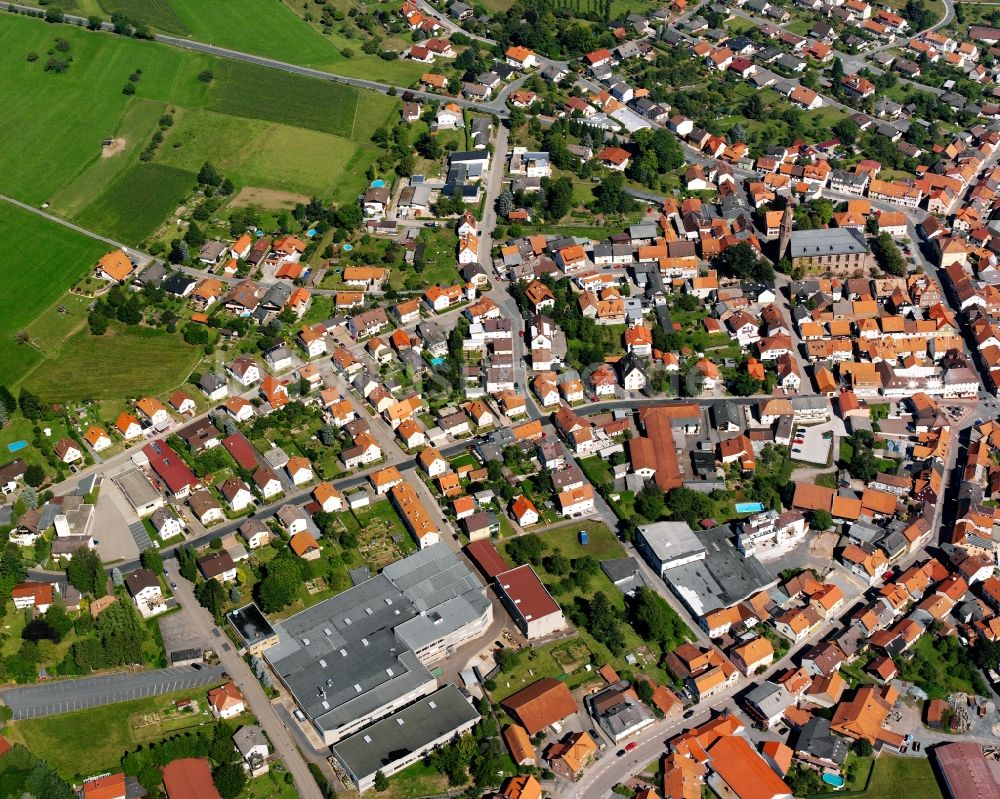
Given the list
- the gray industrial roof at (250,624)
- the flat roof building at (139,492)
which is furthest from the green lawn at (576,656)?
the flat roof building at (139,492)

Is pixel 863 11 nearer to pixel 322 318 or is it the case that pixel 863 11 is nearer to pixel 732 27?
pixel 732 27

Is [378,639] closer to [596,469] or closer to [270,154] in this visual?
[596,469]

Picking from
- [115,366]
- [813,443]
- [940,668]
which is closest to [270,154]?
[115,366]

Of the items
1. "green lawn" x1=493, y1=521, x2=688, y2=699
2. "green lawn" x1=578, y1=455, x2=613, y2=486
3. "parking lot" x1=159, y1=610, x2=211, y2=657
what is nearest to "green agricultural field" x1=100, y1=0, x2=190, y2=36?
"green lawn" x1=578, y1=455, x2=613, y2=486

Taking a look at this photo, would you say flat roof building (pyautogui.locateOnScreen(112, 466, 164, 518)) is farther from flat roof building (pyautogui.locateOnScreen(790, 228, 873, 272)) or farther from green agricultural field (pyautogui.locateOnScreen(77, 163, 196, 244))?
flat roof building (pyautogui.locateOnScreen(790, 228, 873, 272))

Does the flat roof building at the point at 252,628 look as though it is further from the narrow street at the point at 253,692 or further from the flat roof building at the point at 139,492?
the flat roof building at the point at 139,492

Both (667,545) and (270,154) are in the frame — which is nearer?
(667,545)
